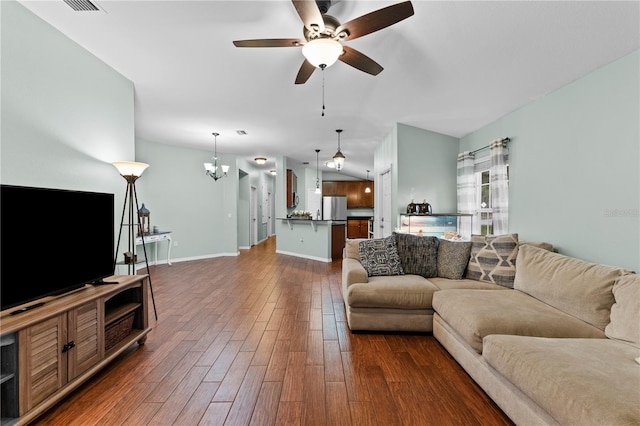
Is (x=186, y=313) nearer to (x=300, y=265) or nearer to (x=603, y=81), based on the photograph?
(x=300, y=265)

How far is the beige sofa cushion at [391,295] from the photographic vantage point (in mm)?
2766

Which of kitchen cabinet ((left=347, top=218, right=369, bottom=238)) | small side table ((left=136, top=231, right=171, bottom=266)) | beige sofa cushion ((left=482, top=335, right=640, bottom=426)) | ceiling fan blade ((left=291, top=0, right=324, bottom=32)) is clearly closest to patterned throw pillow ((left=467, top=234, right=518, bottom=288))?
beige sofa cushion ((left=482, top=335, right=640, bottom=426))

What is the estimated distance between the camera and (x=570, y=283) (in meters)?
2.21

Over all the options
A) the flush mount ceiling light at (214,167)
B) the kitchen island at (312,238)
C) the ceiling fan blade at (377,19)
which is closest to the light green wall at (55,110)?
the ceiling fan blade at (377,19)

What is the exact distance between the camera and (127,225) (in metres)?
3.29

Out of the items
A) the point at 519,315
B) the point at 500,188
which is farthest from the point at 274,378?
the point at 500,188

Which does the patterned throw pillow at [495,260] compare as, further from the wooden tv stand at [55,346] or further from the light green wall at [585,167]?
the wooden tv stand at [55,346]

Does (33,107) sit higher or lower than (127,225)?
higher

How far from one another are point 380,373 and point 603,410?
1291 mm

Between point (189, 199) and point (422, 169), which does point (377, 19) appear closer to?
point (422, 169)

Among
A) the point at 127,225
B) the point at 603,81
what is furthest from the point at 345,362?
the point at 603,81

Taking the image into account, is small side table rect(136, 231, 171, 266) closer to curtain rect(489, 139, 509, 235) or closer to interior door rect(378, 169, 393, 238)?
interior door rect(378, 169, 393, 238)

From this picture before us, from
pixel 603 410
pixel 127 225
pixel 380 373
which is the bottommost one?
pixel 380 373

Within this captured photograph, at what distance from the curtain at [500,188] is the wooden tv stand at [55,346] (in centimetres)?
431
